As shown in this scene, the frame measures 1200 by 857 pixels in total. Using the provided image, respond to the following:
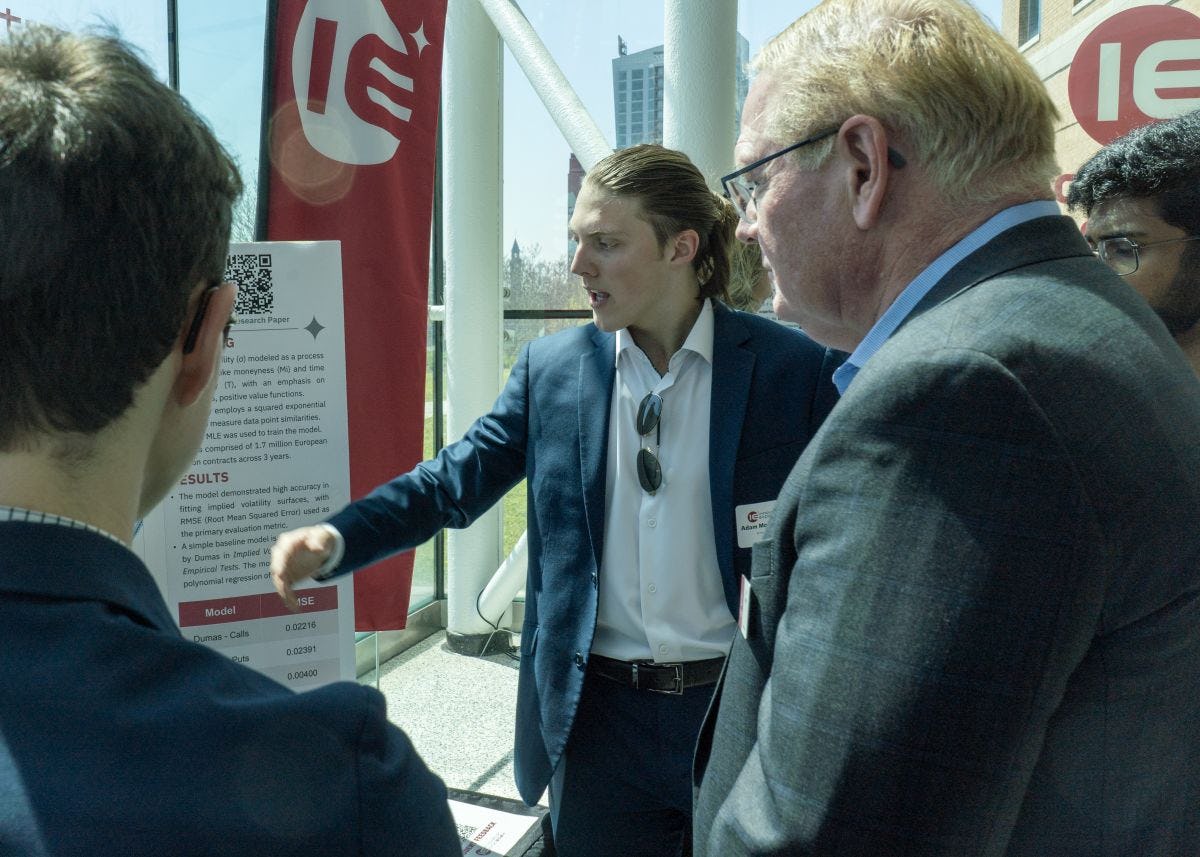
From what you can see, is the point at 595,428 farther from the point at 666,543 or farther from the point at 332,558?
the point at 332,558

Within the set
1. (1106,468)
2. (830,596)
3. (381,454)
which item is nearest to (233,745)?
(830,596)

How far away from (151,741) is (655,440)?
1553 millimetres

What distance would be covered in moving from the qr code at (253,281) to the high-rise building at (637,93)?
9.49 ft

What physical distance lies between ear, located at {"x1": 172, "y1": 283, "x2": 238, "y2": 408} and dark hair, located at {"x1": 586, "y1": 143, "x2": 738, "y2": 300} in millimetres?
1560

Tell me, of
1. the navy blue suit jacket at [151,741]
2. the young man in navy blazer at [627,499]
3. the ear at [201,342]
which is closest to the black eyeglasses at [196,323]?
the ear at [201,342]

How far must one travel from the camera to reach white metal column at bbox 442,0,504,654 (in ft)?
15.3

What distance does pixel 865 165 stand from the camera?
99 centimetres

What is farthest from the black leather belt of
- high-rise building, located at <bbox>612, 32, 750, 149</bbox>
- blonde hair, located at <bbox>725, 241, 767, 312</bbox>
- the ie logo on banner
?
high-rise building, located at <bbox>612, 32, 750, 149</bbox>

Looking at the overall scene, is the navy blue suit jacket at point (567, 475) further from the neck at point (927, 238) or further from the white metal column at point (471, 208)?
the white metal column at point (471, 208)

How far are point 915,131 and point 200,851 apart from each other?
872mm

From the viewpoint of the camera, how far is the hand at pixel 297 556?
1.87m

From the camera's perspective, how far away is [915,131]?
0.95 m

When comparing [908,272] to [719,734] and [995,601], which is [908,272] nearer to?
[995,601]

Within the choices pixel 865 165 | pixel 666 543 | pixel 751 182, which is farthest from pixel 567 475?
pixel 865 165
